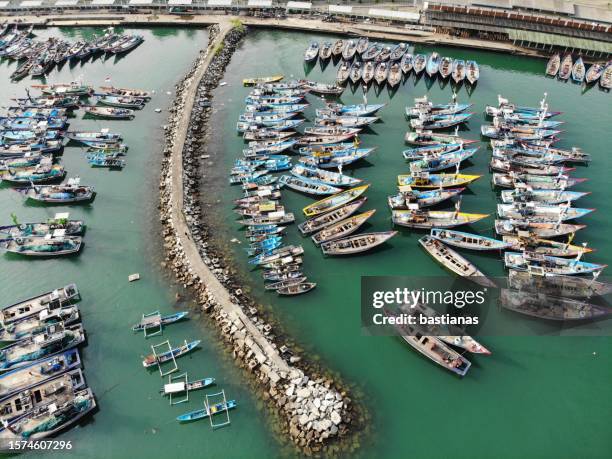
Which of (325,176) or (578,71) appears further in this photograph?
(578,71)

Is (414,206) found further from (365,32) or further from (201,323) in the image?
(365,32)

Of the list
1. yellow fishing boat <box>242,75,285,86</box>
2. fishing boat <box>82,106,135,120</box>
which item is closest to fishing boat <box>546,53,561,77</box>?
yellow fishing boat <box>242,75,285,86</box>

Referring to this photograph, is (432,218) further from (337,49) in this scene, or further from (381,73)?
(337,49)

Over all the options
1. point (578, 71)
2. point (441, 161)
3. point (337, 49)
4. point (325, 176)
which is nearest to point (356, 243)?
point (325, 176)

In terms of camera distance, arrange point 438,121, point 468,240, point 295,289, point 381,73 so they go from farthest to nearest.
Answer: point 381,73 → point 438,121 → point 468,240 → point 295,289

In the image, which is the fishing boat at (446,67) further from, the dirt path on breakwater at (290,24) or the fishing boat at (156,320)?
the fishing boat at (156,320)

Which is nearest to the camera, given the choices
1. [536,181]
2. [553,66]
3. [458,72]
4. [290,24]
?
[536,181]

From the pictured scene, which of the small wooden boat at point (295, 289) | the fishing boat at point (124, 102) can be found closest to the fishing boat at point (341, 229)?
the small wooden boat at point (295, 289)
